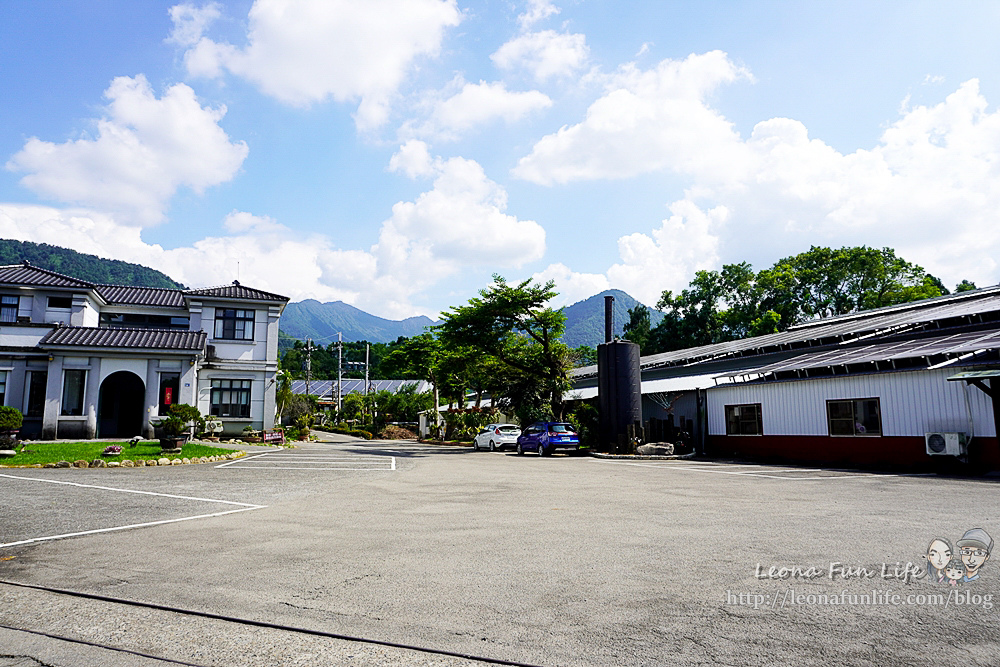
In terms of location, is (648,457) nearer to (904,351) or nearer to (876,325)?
(904,351)

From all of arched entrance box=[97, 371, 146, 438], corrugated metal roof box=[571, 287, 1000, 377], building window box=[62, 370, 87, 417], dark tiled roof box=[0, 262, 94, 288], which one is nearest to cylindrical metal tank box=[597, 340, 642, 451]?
corrugated metal roof box=[571, 287, 1000, 377]

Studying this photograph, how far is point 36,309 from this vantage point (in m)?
30.5

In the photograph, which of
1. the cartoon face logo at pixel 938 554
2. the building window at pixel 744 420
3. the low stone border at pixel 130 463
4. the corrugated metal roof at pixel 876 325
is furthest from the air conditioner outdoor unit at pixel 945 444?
the low stone border at pixel 130 463

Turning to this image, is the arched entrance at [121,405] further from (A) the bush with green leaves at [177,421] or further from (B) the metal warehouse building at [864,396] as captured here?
(B) the metal warehouse building at [864,396]

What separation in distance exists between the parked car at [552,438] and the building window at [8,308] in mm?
26027

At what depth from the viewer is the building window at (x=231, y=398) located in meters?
32.8

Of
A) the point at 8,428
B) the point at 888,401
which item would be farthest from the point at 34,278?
the point at 888,401

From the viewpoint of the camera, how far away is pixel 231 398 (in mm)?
33094

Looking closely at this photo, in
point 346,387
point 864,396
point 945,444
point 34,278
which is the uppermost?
point 34,278

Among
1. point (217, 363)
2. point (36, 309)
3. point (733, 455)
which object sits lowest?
point (733, 455)

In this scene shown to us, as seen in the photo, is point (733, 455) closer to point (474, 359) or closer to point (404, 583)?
point (474, 359)

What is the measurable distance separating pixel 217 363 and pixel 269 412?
373cm

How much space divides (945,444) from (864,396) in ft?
10.7

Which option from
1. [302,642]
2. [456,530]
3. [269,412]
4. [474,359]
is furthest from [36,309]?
[302,642]
